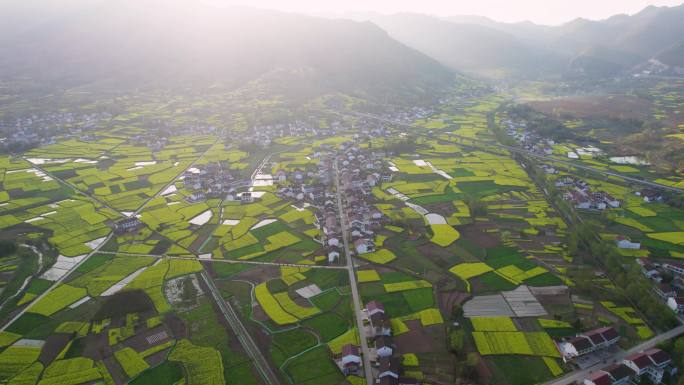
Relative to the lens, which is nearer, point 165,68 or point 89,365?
point 89,365

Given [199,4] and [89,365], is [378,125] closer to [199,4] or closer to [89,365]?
[89,365]

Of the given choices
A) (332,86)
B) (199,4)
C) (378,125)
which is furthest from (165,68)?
(378,125)

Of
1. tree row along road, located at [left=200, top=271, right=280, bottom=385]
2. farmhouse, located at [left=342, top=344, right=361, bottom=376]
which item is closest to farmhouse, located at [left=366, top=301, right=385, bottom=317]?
farmhouse, located at [left=342, top=344, right=361, bottom=376]

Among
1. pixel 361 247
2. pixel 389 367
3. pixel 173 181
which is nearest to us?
pixel 389 367

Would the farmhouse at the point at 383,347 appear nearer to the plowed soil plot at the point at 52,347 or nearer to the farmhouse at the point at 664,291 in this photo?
the plowed soil plot at the point at 52,347

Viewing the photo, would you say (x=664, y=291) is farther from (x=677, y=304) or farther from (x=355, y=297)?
(x=355, y=297)

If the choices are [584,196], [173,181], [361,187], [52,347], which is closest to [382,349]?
[52,347]
